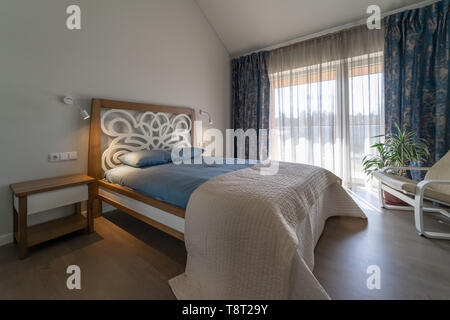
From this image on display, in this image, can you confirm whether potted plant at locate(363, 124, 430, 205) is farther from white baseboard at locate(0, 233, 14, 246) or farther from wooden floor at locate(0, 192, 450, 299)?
white baseboard at locate(0, 233, 14, 246)

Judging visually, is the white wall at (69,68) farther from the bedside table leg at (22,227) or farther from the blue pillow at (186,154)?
the blue pillow at (186,154)

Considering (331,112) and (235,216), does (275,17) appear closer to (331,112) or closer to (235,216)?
(331,112)

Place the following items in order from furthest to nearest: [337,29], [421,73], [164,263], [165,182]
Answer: [337,29], [421,73], [165,182], [164,263]

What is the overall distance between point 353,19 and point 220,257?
13.0 ft

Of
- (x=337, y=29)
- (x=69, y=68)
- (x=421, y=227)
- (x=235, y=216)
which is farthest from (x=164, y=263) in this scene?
(x=337, y=29)

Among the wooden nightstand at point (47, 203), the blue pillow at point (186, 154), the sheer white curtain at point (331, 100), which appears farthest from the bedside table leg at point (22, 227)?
the sheer white curtain at point (331, 100)

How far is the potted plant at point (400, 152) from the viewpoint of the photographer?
8.56ft

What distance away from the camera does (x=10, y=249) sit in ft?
5.89

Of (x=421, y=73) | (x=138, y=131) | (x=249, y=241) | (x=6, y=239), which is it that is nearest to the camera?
(x=249, y=241)

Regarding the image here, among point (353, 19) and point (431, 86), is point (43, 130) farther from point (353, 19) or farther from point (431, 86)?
point (431, 86)

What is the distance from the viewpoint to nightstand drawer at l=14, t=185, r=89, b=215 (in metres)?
1.71

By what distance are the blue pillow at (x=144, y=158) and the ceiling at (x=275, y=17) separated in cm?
292

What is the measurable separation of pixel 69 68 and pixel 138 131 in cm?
102

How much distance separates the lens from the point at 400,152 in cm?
264
